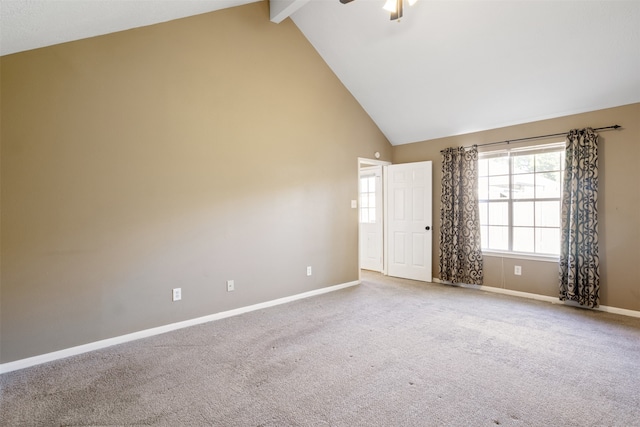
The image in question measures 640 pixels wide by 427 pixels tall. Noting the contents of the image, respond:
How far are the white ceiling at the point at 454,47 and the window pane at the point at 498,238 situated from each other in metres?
1.55

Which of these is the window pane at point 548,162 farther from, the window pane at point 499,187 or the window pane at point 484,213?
the window pane at point 484,213

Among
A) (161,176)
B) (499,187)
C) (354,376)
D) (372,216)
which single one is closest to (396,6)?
(161,176)

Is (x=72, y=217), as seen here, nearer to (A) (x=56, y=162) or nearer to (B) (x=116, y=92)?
(A) (x=56, y=162)

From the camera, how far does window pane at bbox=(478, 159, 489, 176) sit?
16.4ft

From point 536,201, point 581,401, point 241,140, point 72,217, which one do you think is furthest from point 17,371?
point 536,201

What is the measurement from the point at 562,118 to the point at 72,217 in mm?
5650

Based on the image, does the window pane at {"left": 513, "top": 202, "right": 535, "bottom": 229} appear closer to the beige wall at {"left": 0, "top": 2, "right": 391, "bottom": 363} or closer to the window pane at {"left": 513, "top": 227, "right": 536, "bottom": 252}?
the window pane at {"left": 513, "top": 227, "right": 536, "bottom": 252}

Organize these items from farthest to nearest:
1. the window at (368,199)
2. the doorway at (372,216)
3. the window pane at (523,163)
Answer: the window at (368,199)
the doorway at (372,216)
the window pane at (523,163)

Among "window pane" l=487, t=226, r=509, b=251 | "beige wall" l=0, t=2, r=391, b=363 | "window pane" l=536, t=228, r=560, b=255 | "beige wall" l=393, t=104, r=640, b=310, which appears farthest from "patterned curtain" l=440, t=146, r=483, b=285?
"beige wall" l=0, t=2, r=391, b=363

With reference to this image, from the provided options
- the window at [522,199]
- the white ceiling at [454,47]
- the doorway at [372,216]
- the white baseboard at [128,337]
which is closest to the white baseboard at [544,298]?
the window at [522,199]

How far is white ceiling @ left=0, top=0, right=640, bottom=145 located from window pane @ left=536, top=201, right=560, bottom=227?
1193mm

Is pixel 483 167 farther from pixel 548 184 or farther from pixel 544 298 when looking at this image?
pixel 544 298

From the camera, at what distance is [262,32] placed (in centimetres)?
411

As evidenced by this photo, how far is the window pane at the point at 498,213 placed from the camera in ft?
15.9
